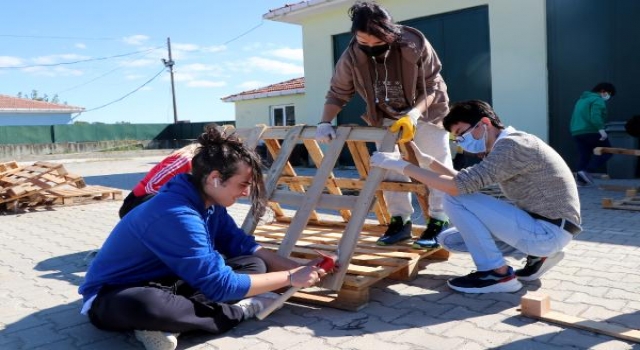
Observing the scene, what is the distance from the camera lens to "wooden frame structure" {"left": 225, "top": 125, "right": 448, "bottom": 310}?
10.7 feet

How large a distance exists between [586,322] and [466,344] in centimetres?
67

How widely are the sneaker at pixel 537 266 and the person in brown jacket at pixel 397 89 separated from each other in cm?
61

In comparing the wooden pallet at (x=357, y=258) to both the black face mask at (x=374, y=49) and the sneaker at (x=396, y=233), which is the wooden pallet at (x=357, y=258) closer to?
the sneaker at (x=396, y=233)

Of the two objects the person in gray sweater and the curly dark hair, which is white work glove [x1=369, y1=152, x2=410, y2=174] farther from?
the curly dark hair

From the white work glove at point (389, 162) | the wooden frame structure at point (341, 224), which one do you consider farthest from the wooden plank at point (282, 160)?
the white work glove at point (389, 162)

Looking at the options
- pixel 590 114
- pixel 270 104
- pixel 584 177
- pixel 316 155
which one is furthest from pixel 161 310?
pixel 270 104

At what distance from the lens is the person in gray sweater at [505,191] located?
317cm

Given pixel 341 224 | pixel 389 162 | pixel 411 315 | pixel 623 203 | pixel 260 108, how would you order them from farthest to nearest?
pixel 260 108
pixel 623 203
pixel 341 224
pixel 389 162
pixel 411 315

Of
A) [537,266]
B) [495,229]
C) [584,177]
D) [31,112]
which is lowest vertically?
[537,266]

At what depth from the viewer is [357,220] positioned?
330 cm

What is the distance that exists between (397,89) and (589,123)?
6.03m

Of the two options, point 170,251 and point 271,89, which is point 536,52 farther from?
point 271,89

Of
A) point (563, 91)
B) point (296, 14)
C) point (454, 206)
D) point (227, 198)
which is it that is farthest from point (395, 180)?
point (296, 14)

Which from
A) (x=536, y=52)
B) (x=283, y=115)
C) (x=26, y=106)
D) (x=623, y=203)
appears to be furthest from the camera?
(x=26, y=106)
